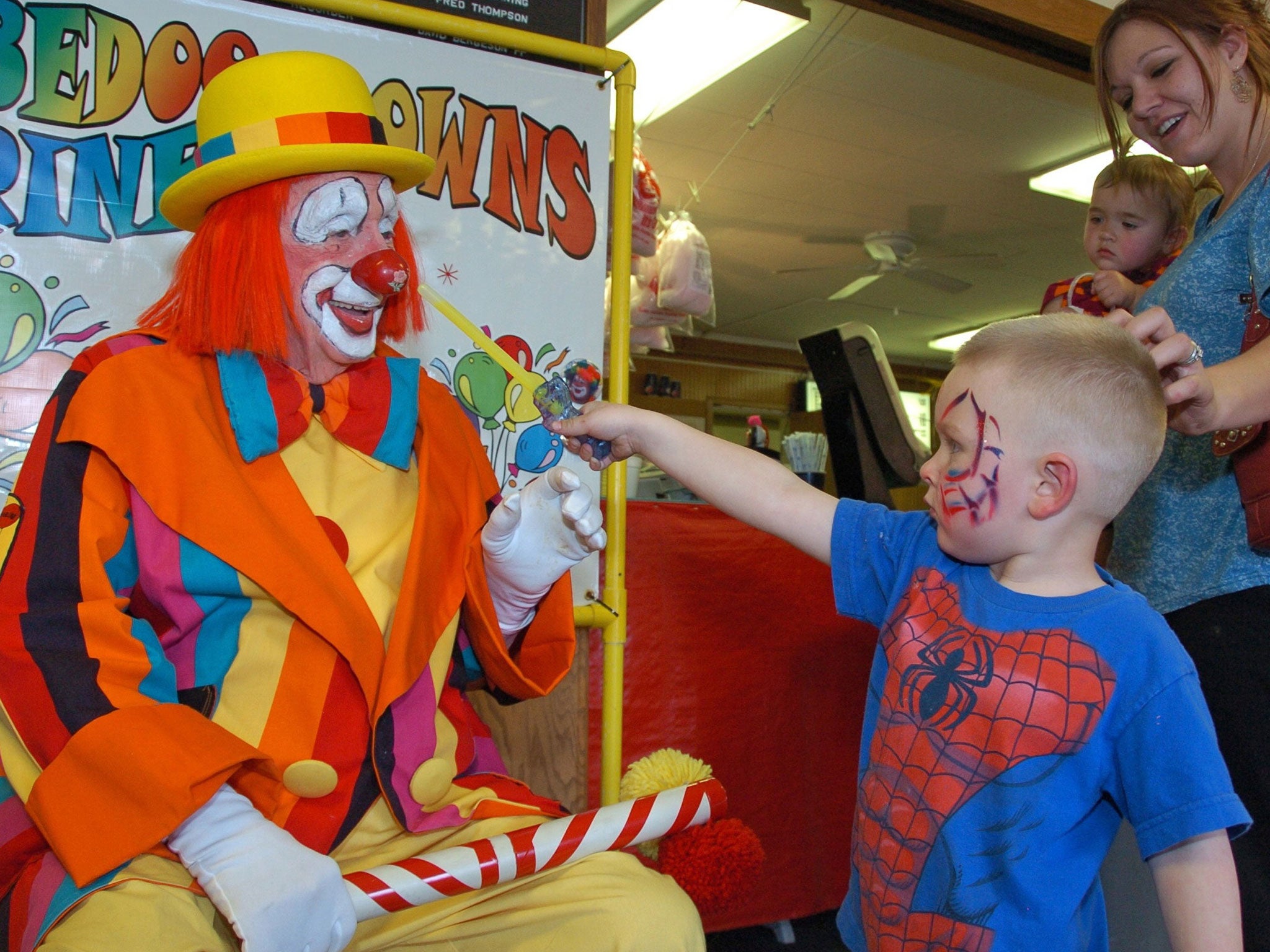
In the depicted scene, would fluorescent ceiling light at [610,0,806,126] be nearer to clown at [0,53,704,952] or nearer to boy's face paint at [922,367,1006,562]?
clown at [0,53,704,952]

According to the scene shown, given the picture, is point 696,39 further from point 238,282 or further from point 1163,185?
point 238,282

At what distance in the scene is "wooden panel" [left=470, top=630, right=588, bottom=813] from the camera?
185cm

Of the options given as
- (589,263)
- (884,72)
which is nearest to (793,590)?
(589,263)

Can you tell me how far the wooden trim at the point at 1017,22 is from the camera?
2.42 m

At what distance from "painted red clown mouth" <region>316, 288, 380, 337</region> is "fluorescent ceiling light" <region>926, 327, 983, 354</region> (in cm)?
854

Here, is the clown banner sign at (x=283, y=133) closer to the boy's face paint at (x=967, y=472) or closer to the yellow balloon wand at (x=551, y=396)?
the yellow balloon wand at (x=551, y=396)

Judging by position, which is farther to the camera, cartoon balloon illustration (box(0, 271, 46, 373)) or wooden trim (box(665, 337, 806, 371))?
wooden trim (box(665, 337, 806, 371))

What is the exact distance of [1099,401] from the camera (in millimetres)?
1081

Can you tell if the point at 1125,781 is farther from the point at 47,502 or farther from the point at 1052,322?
the point at 47,502

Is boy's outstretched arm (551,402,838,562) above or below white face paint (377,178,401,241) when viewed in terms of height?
below

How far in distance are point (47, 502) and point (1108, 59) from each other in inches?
59.8

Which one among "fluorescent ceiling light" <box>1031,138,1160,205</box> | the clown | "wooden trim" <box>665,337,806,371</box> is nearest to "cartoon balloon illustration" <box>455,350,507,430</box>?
the clown

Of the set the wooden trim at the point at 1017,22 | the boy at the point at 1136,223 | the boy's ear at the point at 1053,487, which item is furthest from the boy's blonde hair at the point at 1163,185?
the boy's ear at the point at 1053,487

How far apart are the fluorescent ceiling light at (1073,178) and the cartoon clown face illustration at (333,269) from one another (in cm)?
495
